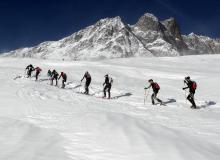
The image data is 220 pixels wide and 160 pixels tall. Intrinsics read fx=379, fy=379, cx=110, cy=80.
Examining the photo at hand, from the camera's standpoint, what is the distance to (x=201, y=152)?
378 inches

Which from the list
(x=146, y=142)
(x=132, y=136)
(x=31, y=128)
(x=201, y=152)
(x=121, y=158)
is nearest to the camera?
(x=121, y=158)

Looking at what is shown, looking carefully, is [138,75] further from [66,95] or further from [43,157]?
[43,157]

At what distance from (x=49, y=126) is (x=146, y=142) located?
4.10 m

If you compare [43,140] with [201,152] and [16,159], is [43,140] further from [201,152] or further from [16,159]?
[201,152]

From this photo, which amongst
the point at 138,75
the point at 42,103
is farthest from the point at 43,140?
the point at 138,75

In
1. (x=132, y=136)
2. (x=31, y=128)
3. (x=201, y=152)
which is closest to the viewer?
(x=201, y=152)

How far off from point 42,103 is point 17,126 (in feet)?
24.0

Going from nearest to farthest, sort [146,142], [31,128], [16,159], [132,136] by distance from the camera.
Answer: [16,159]
[146,142]
[132,136]
[31,128]

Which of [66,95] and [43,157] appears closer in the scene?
[43,157]

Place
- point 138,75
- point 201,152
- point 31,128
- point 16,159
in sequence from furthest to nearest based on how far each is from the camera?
point 138,75 < point 31,128 < point 201,152 < point 16,159

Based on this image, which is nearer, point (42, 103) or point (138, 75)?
point (42, 103)

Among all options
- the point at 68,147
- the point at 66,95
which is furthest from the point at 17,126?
the point at 66,95

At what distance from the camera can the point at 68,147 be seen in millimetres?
9922

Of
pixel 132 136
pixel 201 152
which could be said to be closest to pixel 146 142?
pixel 132 136
